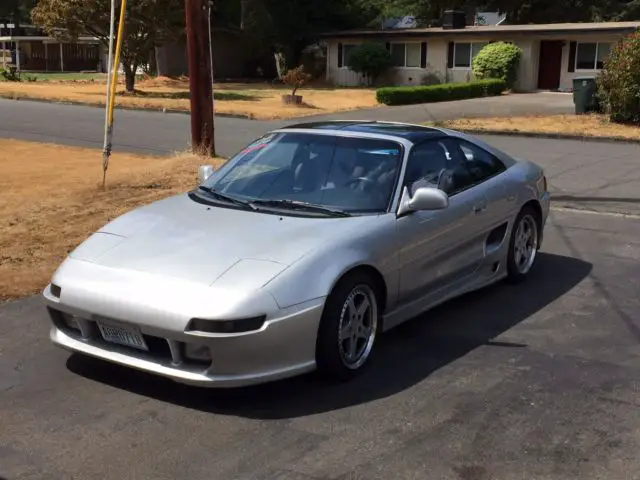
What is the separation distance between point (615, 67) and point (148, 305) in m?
20.3

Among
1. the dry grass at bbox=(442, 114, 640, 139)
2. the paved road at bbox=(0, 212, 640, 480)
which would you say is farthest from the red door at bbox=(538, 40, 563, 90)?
the paved road at bbox=(0, 212, 640, 480)

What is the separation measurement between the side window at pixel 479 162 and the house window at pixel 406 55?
37.1 meters

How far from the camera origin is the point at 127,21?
32906 mm

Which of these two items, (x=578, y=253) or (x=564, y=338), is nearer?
(x=564, y=338)

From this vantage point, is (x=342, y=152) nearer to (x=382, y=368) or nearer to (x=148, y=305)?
(x=382, y=368)

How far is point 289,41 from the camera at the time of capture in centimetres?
4669

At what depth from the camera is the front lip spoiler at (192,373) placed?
4.26m

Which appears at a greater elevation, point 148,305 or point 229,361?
point 148,305

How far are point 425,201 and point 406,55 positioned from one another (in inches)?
1551

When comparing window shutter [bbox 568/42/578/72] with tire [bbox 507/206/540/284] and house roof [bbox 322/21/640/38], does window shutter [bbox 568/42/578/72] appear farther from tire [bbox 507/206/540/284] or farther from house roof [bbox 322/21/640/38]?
tire [bbox 507/206/540/284]

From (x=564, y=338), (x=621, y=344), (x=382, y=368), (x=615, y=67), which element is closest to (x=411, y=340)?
(x=382, y=368)

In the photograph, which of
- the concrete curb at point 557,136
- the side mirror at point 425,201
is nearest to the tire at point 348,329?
the side mirror at point 425,201

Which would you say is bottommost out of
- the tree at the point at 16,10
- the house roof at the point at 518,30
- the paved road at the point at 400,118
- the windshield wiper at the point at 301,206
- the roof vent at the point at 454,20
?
the paved road at the point at 400,118

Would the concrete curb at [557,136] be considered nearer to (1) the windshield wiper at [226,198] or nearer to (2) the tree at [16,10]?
(1) the windshield wiper at [226,198]
